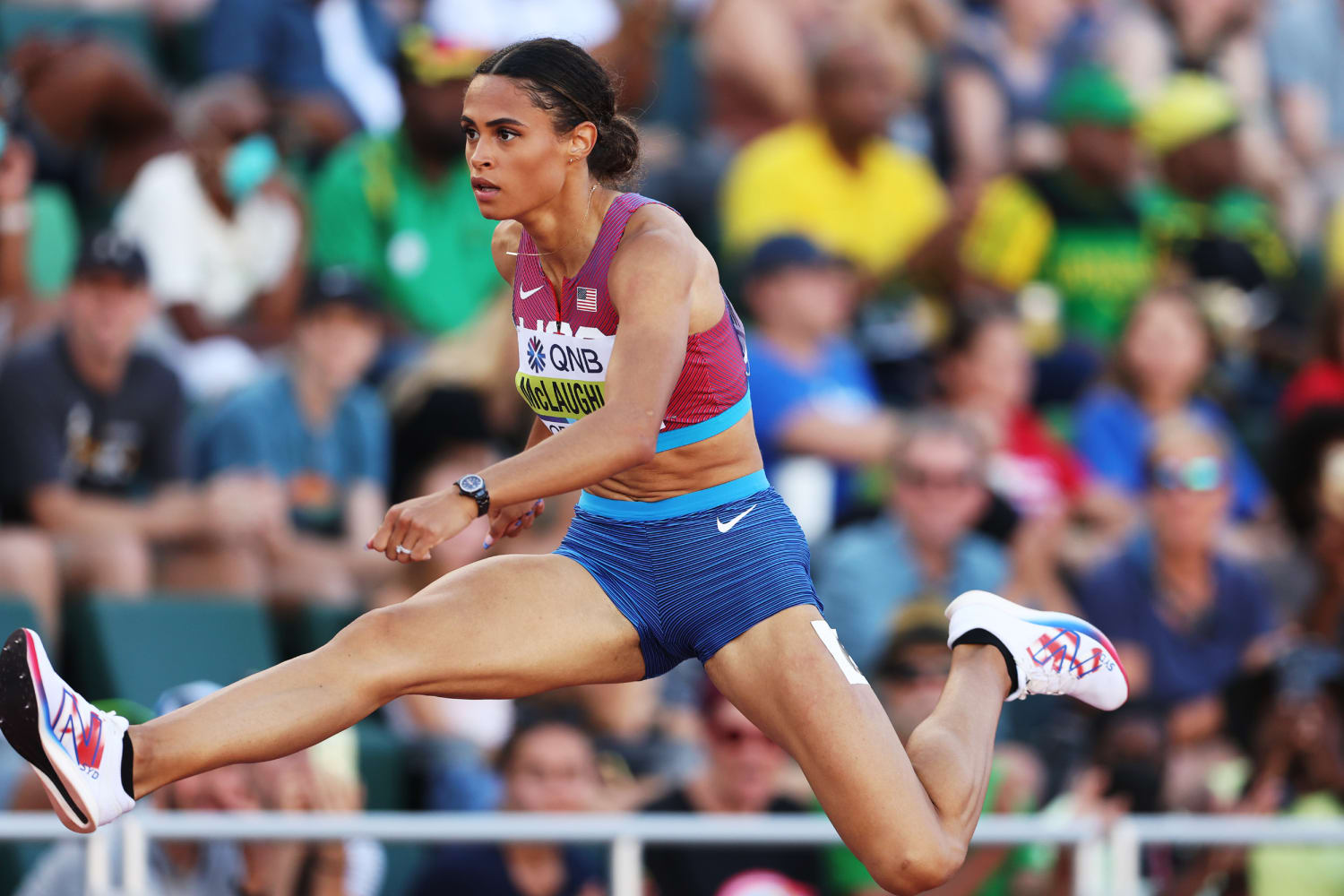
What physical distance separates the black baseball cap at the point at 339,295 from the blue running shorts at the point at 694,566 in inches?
132

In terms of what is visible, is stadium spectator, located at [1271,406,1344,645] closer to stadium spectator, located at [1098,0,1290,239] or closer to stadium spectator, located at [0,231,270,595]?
stadium spectator, located at [1098,0,1290,239]

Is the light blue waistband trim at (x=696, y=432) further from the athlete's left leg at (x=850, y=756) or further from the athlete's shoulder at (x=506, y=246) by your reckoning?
the athlete's shoulder at (x=506, y=246)

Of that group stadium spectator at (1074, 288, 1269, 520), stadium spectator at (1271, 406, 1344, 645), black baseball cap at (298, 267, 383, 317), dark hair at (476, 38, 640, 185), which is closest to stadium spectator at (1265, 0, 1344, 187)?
stadium spectator at (1074, 288, 1269, 520)

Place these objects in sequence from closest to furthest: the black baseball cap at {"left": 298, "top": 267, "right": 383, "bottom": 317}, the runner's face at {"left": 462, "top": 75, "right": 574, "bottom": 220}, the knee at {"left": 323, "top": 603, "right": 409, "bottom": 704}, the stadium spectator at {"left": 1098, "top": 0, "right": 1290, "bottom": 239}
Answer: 1. the knee at {"left": 323, "top": 603, "right": 409, "bottom": 704}
2. the runner's face at {"left": 462, "top": 75, "right": 574, "bottom": 220}
3. the black baseball cap at {"left": 298, "top": 267, "right": 383, "bottom": 317}
4. the stadium spectator at {"left": 1098, "top": 0, "right": 1290, "bottom": 239}

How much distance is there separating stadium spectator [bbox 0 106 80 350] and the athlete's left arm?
3771mm

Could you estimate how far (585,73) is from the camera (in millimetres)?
4516

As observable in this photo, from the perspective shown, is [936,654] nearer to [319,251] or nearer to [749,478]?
[749,478]

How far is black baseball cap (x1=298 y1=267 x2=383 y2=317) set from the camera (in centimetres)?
781

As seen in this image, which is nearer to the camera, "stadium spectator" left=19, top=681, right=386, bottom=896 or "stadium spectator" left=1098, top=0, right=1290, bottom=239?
"stadium spectator" left=19, top=681, right=386, bottom=896

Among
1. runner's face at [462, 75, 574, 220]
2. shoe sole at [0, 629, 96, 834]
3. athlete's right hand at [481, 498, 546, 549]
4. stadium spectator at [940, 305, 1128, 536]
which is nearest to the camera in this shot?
shoe sole at [0, 629, 96, 834]

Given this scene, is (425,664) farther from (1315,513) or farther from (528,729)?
(1315,513)

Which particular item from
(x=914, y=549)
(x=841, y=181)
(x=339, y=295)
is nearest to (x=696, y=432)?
(x=914, y=549)

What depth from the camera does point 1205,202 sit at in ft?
35.7

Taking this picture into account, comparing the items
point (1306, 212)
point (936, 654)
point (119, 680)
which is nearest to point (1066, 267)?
point (1306, 212)
